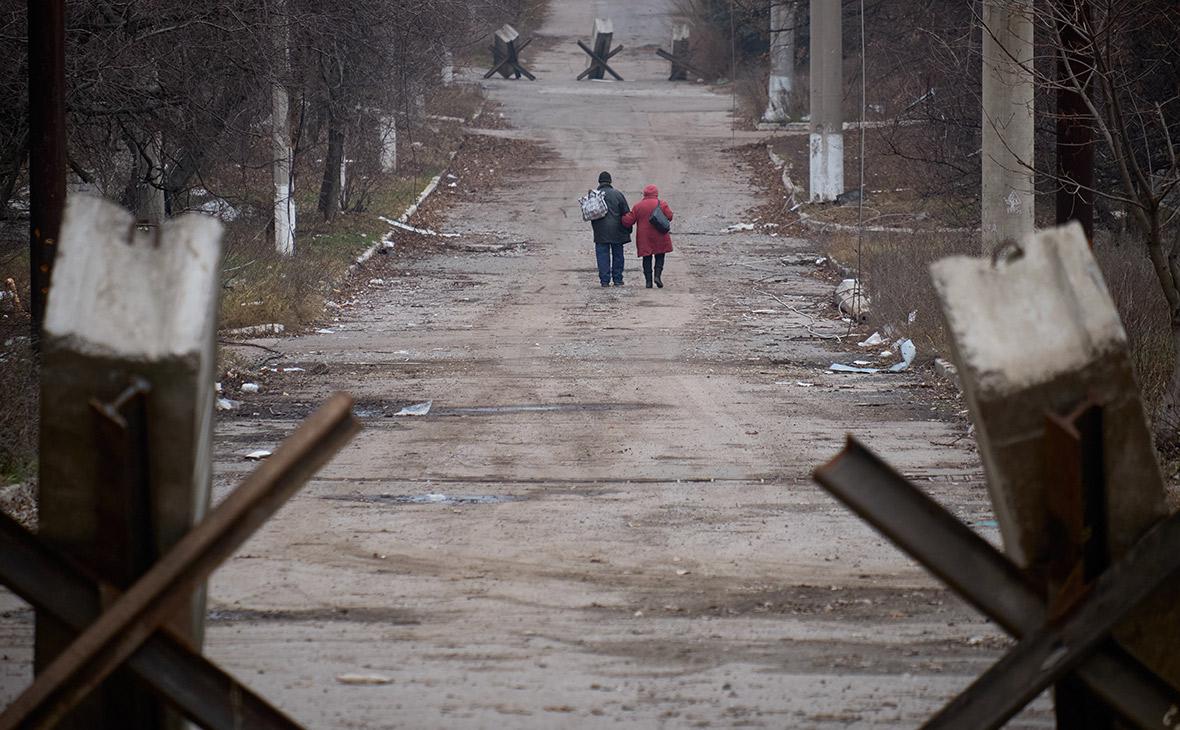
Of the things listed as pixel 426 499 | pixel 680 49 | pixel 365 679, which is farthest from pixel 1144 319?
pixel 680 49

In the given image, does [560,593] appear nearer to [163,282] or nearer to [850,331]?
[163,282]

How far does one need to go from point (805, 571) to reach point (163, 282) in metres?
4.60

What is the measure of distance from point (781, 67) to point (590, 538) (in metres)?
32.4

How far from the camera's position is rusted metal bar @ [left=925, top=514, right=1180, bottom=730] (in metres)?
3.21

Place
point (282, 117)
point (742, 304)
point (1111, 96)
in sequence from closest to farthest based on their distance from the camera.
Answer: point (1111, 96), point (742, 304), point (282, 117)

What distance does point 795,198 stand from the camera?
99.5ft

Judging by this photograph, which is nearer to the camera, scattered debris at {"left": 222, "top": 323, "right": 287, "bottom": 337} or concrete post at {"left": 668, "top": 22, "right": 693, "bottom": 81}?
scattered debris at {"left": 222, "top": 323, "right": 287, "bottom": 337}

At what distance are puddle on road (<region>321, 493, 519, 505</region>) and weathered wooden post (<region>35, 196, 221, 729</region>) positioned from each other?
17.9 ft

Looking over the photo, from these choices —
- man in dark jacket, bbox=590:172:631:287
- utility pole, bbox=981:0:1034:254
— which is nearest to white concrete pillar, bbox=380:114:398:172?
man in dark jacket, bbox=590:172:631:287

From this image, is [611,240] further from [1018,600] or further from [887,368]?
[1018,600]

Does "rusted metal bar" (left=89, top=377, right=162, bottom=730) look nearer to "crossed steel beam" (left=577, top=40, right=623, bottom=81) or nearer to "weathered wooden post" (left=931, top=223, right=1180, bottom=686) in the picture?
"weathered wooden post" (left=931, top=223, right=1180, bottom=686)

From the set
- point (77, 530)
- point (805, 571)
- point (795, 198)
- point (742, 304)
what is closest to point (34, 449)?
point (805, 571)

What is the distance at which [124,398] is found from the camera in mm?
3225

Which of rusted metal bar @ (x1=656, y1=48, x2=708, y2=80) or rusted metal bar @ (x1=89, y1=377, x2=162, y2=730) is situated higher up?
rusted metal bar @ (x1=656, y1=48, x2=708, y2=80)
